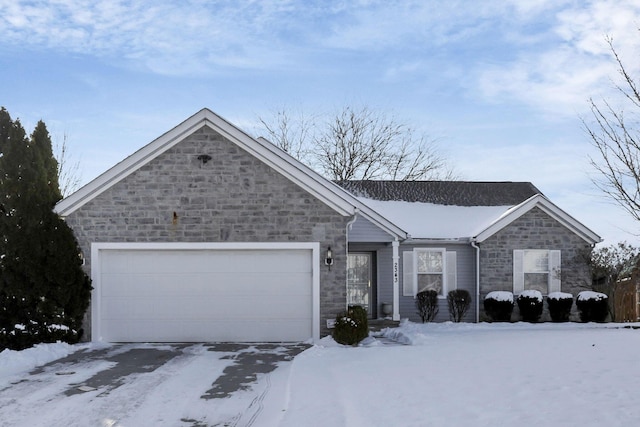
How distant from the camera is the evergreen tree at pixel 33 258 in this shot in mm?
13172

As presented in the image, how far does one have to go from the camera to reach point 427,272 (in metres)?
19.8

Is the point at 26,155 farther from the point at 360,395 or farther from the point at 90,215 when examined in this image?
the point at 360,395

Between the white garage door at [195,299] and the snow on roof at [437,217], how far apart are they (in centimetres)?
618

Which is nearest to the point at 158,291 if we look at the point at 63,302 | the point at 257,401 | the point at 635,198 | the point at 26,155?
the point at 63,302

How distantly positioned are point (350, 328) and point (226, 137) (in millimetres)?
5051

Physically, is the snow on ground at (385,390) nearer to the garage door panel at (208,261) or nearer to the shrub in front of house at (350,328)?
the shrub in front of house at (350,328)

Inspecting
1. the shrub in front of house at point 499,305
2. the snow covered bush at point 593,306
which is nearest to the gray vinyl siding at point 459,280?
the shrub in front of house at point 499,305

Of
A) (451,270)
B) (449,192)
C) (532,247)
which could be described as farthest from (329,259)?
(449,192)

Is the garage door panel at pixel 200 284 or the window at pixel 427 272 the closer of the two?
the garage door panel at pixel 200 284

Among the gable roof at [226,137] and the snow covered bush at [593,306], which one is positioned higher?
the gable roof at [226,137]

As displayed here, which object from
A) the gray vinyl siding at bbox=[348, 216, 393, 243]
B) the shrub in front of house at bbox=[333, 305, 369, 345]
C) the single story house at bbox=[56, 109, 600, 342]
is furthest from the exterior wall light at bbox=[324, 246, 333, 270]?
the gray vinyl siding at bbox=[348, 216, 393, 243]

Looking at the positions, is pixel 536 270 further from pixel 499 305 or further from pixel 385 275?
pixel 385 275

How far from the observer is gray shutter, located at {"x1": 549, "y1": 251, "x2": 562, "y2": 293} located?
773 inches

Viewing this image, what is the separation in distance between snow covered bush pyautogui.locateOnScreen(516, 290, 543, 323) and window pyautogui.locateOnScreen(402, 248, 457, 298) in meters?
2.07
